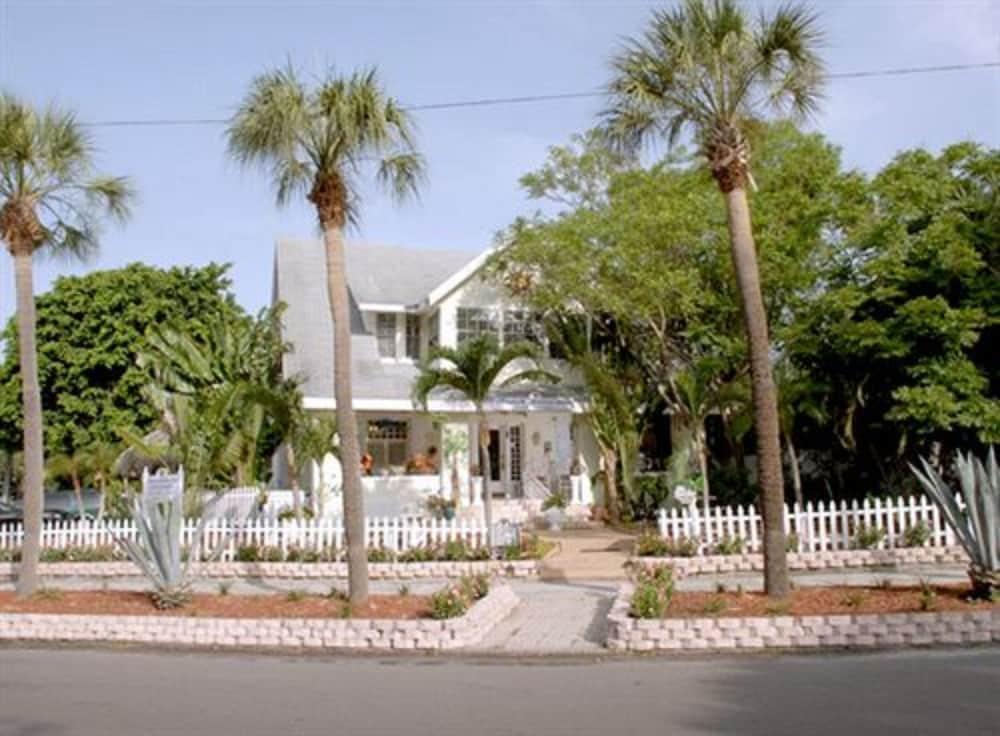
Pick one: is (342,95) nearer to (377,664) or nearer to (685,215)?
(377,664)

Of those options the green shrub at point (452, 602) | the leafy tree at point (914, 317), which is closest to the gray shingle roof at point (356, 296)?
the leafy tree at point (914, 317)

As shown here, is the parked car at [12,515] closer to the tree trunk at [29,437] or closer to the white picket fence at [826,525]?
the tree trunk at [29,437]

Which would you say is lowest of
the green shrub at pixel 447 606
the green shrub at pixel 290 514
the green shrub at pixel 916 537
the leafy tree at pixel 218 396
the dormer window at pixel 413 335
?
the green shrub at pixel 447 606

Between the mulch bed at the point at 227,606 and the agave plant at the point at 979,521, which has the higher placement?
the agave plant at the point at 979,521

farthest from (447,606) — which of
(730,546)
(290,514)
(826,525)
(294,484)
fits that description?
(294,484)

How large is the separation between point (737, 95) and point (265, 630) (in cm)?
858

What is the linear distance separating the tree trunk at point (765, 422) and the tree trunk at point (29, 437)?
10.0 metres

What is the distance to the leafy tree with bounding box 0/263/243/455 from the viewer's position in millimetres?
31453

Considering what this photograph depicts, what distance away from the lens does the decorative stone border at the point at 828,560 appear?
15242 millimetres

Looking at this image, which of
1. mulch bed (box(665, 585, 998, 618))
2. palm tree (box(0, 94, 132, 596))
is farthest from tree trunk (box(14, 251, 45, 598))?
mulch bed (box(665, 585, 998, 618))

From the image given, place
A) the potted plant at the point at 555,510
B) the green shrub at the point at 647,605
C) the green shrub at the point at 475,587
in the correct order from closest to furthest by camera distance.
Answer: the green shrub at the point at 647,605
the green shrub at the point at 475,587
the potted plant at the point at 555,510

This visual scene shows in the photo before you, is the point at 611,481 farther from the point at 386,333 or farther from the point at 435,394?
the point at 386,333

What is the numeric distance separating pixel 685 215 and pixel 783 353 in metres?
3.71

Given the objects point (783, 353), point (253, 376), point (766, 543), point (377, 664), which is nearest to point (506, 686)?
point (377, 664)
